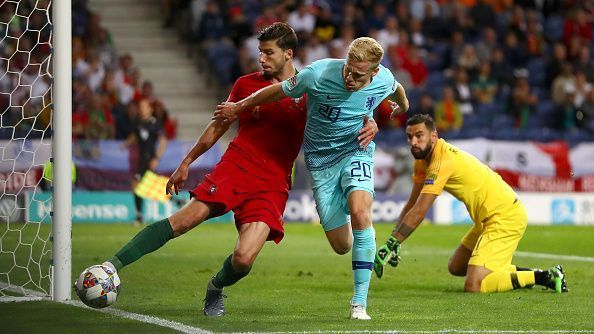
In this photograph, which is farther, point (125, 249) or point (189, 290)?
point (189, 290)

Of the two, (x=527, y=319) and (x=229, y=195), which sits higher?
(x=229, y=195)

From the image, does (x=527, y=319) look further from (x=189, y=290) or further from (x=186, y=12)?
(x=186, y=12)

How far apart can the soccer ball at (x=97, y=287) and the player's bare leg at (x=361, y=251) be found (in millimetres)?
1588

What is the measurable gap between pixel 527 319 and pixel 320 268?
4905 millimetres

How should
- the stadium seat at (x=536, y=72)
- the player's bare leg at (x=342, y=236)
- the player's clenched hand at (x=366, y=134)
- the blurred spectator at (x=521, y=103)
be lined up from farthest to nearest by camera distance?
the stadium seat at (x=536, y=72)
the blurred spectator at (x=521, y=103)
the player's bare leg at (x=342, y=236)
the player's clenched hand at (x=366, y=134)

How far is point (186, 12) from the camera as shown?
83.4 ft

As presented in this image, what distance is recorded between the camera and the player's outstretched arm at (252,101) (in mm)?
7812

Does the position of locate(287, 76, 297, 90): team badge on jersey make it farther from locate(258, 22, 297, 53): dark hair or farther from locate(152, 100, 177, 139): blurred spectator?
locate(152, 100, 177, 139): blurred spectator

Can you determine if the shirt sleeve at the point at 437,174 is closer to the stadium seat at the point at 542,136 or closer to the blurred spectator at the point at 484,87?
the stadium seat at the point at 542,136

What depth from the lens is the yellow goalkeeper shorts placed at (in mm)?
10234

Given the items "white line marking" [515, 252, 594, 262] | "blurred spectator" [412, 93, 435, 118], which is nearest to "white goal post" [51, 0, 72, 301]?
"white line marking" [515, 252, 594, 262]

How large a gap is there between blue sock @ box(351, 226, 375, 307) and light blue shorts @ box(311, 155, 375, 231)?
377 mm

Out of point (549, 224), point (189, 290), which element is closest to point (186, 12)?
point (549, 224)

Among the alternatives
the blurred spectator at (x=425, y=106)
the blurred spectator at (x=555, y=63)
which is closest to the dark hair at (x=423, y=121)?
the blurred spectator at (x=425, y=106)
